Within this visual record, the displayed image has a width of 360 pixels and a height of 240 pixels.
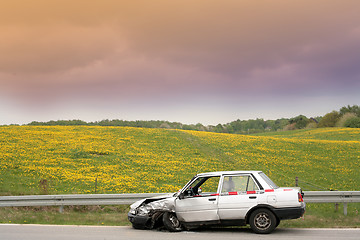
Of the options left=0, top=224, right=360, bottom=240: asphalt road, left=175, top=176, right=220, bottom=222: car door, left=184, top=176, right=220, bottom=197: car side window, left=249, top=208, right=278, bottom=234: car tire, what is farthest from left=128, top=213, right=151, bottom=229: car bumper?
left=249, top=208, right=278, bottom=234: car tire

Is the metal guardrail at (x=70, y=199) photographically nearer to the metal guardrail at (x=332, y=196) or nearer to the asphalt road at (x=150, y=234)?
the asphalt road at (x=150, y=234)

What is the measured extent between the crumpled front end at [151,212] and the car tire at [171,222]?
0.14 meters

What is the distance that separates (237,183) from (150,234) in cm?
275

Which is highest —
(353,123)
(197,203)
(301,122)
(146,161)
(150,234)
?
(301,122)

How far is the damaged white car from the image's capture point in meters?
10.7

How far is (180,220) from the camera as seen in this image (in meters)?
11.5

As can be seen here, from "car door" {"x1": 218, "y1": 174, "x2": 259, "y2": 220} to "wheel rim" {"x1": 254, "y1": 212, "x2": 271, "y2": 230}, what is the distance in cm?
33

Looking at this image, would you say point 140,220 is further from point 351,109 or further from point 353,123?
point 351,109

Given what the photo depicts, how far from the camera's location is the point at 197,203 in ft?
37.1

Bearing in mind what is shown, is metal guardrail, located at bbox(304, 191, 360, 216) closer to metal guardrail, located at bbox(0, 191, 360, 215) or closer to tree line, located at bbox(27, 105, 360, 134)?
metal guardrail, located at bbox(0, 191, 360, 215)

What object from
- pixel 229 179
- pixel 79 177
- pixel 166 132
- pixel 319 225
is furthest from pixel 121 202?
pixel 166 132

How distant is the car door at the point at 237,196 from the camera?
10.9 m

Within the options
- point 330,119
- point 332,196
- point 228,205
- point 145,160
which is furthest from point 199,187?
point 330,119

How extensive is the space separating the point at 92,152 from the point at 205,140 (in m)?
14.1
